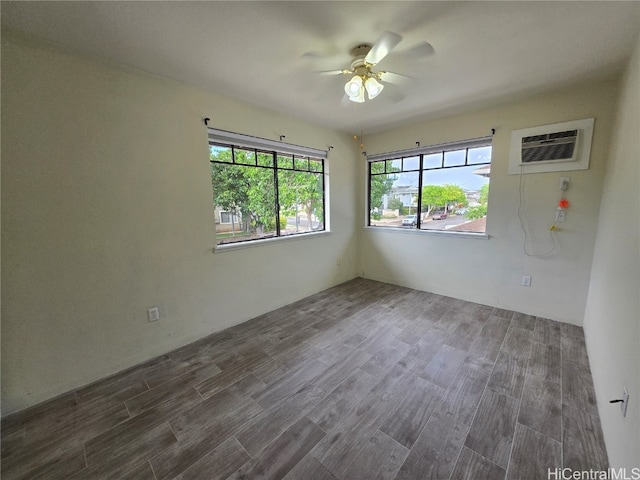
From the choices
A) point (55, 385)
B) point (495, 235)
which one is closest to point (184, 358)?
point (55, 385)

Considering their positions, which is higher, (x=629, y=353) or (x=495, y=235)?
(x=495, y=235)

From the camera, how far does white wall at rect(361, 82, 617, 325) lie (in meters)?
2.46

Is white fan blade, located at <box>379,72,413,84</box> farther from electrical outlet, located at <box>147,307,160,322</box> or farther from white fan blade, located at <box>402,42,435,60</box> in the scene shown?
electrical outlet, located at <box>147,307,160,322</box>

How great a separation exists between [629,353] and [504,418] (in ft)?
2.49

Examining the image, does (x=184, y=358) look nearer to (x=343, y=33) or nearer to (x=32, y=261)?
(x=32, y=261)

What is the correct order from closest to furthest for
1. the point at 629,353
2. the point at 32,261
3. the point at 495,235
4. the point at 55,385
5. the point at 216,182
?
the point at 629,353 < the point at 32,261 < the point at 55,385 < the point at 216,182 < the point at 495,235

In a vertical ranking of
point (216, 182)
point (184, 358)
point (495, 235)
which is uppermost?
point (216, 182)

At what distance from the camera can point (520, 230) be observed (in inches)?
113

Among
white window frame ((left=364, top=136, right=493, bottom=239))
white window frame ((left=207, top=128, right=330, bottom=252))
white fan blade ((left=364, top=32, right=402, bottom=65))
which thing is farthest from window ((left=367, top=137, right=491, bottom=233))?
white fan blade ((left=364, top=32, right=402, bottom=65))

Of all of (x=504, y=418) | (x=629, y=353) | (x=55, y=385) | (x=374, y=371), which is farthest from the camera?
(x=374, y=371)

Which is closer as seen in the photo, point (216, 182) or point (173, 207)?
point (173, 207)

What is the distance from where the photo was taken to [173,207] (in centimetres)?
229

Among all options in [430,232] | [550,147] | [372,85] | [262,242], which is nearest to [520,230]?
[550,147]

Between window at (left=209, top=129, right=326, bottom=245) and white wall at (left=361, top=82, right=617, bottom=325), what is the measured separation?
1416 mm
